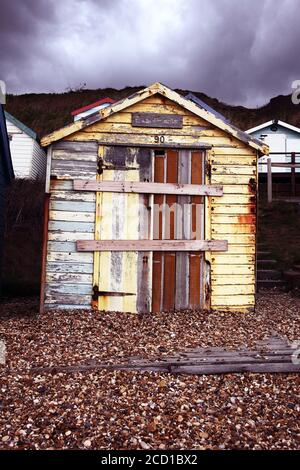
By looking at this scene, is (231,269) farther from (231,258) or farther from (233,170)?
(233,170)

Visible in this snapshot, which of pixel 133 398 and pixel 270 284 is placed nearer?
pixel 133 398

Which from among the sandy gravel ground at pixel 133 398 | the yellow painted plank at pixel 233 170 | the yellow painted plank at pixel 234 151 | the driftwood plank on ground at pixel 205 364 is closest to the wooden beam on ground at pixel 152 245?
the yellow painted plank at pixel 233 170

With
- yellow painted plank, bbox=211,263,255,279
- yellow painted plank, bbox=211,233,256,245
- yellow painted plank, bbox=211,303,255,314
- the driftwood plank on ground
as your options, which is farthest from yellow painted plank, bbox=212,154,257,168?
the driftwood plank on ground

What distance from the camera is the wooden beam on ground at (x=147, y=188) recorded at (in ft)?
23.8

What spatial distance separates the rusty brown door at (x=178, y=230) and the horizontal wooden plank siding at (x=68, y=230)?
4.28 feet

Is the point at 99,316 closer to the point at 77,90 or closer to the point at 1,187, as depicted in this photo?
the point at 1,187

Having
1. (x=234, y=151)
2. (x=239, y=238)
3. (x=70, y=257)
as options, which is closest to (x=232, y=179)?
(x=234, y=151)

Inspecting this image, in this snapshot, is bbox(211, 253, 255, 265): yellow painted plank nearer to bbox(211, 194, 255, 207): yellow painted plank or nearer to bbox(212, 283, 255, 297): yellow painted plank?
bbox(212, 283, 255, 297): yellow painted plank

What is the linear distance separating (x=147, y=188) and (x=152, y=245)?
3.73ft

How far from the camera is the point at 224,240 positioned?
24.4ft

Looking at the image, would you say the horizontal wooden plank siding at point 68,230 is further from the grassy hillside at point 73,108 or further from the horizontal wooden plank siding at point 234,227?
the grassy hillside at point 73,108

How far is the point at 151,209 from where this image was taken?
24.3 feet

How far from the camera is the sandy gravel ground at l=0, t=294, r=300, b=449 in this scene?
3271 millimetres

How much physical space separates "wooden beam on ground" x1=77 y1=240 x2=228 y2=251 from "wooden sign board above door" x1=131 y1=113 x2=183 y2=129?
236 centimetres
